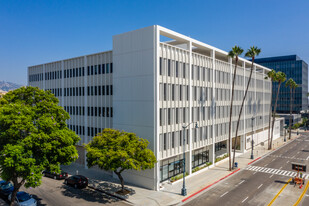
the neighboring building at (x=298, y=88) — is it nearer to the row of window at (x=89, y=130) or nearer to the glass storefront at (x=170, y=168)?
the glass storefront at (x=170, y=168)

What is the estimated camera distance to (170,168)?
35.2 m

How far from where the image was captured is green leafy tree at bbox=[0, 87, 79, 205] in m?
20.4

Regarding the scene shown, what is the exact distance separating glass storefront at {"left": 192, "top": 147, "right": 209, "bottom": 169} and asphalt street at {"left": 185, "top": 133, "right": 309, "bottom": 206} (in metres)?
6.54

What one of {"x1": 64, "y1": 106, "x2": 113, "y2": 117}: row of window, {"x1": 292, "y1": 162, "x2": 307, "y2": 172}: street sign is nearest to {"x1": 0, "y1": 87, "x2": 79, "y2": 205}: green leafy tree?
{"x1": 64, "y1": 106, "x2": 113, "y2": 117}: row of window

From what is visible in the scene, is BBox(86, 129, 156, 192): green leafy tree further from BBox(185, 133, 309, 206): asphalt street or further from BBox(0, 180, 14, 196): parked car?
BBox(0, 180, 14, 196): parked car

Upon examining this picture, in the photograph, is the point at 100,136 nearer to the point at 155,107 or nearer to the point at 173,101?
the point at 155,107

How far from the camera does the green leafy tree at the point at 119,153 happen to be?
2647 centimetres

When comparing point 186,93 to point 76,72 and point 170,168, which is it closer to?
point 170,168

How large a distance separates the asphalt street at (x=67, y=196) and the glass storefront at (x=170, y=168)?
28.5 ft

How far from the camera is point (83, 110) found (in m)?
42.2

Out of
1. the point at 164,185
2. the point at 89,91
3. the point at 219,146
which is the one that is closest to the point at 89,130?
the point at 89,91

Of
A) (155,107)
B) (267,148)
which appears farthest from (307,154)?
(155,107)

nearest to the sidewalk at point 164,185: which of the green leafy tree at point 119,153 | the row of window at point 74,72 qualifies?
the green leafy tree at point 119,153

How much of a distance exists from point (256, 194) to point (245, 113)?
29.4 meters
